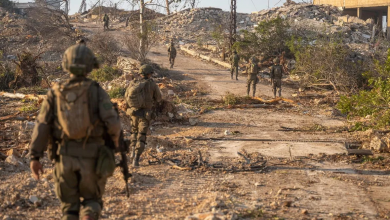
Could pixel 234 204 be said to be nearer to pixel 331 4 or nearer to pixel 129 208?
pixel 129 208

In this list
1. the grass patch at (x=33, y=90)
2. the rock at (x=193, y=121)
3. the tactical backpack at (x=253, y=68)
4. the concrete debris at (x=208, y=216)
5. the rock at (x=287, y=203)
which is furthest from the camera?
the grass patch at (x=33, y=90)

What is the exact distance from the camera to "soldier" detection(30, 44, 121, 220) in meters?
3.64

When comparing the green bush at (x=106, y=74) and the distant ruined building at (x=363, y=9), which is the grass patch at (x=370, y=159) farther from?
the distant ruined building at (x=363, y=9)

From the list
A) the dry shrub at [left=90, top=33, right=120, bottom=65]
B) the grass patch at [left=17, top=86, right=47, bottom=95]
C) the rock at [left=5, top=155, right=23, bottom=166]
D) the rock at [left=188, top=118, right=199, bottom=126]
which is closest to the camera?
the rock at [left=5, top=155, right=23, bottom=166]

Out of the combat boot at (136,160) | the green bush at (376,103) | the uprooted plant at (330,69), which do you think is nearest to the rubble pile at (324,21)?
the uprooted plant at (330,69)

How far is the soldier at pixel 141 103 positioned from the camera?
22.9 ft

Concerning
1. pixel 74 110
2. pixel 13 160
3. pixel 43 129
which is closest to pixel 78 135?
pixel 74 110

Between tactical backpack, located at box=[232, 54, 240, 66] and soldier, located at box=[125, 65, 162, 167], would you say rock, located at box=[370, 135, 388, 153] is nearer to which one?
soldier, located at box=[125, 65, 162, 167]

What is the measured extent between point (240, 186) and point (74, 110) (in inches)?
121

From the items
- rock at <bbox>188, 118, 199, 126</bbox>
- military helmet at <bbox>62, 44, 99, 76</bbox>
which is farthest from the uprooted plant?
military helmet at <bbox>62, 44, 99, 76</bbox>

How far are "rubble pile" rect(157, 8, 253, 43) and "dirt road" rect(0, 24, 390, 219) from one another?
85.7ft

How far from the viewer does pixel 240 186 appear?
6062 millimetres

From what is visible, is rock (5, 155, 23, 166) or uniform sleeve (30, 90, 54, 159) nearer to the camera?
uniform sleeve (30, 90, 54, 159)

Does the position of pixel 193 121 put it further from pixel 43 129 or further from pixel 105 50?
pixel 105 50
